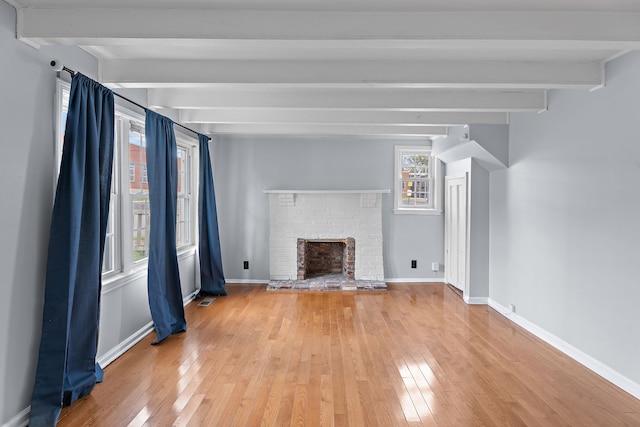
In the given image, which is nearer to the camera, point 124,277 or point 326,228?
point 124,277

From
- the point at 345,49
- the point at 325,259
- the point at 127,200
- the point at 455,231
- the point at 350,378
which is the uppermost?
the point at 345,49

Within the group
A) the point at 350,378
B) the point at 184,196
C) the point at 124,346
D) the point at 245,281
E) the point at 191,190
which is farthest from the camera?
the point at 245,281

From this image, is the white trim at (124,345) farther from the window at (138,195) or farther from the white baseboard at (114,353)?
the window at (138,195)

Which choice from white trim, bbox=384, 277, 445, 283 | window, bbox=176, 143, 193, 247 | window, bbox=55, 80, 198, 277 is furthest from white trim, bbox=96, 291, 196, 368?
white trim, bbox=384, 277, 445, 283

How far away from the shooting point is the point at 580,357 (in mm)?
3512

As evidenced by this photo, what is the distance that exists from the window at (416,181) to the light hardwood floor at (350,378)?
234cm

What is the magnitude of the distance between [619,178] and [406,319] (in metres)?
2.59

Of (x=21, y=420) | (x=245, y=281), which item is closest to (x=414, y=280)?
(x=245, y=281)

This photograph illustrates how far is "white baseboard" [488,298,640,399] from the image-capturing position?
2980 millimetres

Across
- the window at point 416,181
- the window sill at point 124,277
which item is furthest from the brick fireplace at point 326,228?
the window sill at point 124,277

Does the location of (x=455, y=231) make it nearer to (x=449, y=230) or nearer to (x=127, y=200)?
(x=449, y=230)

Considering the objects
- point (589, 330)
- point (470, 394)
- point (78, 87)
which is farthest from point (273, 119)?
point (589, 330)

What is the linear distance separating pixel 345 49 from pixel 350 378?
99.3 inches

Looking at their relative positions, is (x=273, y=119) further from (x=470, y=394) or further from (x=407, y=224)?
(x=470, y=394)
